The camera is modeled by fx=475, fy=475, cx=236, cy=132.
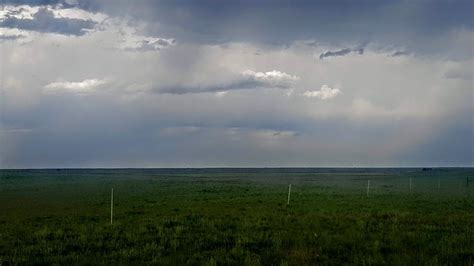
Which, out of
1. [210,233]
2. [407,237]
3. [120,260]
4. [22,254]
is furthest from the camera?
[210,233]

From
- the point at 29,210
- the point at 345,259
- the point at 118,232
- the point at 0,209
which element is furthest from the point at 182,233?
the point at 0,209

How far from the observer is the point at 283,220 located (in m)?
25.0

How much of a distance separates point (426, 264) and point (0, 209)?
34.8 meters

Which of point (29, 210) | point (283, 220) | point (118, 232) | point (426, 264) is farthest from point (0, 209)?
point (426, 264)

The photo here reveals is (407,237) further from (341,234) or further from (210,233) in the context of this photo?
(210,233)

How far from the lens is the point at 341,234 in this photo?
19328 mm

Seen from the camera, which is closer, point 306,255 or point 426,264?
point 426,264

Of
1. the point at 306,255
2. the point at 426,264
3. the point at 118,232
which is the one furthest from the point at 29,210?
the point at 426,264

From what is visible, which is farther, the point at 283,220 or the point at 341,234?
the point at 283,220

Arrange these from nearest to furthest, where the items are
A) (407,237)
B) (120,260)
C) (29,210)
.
Answer: (120,260) → (407,237) → (29,210)

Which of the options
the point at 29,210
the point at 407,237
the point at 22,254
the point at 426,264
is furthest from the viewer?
the point at 29,210

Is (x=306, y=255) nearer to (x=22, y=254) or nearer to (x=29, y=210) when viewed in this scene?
(x=22, y=254)

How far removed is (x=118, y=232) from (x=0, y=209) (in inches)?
894

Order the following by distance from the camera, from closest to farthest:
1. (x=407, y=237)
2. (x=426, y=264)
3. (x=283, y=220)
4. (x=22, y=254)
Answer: (x=426, y=264)
(x=22, y=254)
(x=407, y=237)
(x=283, y=220)
